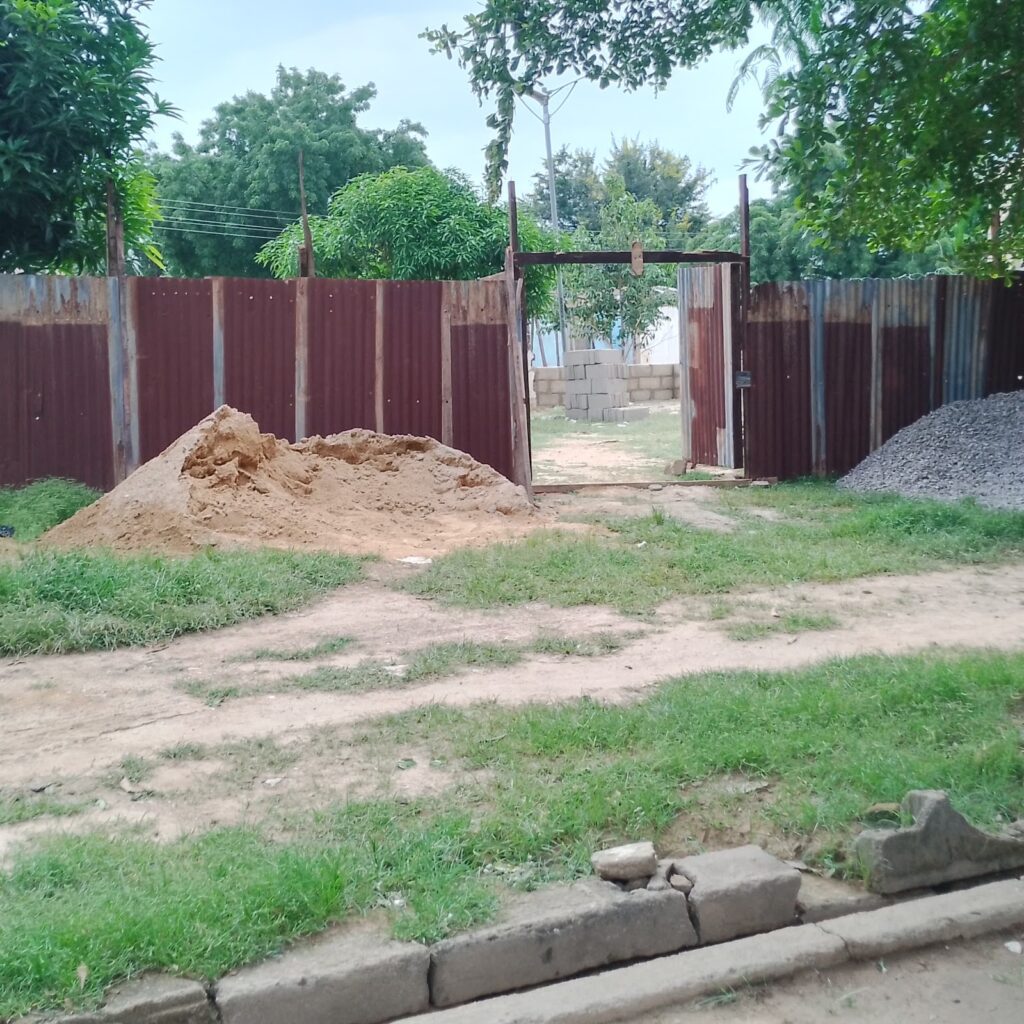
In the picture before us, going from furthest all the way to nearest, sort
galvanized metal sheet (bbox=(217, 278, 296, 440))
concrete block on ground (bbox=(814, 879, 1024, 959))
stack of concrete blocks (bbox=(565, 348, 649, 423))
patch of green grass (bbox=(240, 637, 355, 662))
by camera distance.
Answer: stack of concrete blocks (bbox=(565, 348, 649, 423)) → galvanized metal sheet (bbox=(217, 278, 296, 440)) → patch of green grass (bbox=(240, 637, 355, 662)) → concrete block on ground (bbox=(814, 879, 1024, 959))

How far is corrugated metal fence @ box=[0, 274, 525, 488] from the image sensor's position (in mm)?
10320

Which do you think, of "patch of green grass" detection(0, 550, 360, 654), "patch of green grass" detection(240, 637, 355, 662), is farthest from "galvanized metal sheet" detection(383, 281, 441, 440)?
"patch of green grass" detection(240, 637, 355, 662)

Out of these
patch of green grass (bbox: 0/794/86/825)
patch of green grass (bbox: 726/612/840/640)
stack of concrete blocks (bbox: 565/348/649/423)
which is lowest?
patch of green grass (bbox: 0/794/86/825)

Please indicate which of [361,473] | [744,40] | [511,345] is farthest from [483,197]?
[744,40]

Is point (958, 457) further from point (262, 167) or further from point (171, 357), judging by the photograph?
point (262, 167)

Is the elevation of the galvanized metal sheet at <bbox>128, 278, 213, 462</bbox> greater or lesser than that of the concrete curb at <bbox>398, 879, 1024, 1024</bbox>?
greater

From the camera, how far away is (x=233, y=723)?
16.2 ft

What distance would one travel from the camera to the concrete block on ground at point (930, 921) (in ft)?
11.0

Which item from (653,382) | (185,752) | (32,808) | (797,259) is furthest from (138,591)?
(797,259)

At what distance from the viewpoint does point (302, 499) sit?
31.0ft

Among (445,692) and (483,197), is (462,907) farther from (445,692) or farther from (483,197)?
(483,197)

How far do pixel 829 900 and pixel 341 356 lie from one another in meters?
8.37

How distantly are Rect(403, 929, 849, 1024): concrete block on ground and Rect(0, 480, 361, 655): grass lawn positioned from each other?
379 cm

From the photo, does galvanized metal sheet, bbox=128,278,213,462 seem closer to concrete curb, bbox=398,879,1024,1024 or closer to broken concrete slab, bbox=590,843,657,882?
broken concrete slab, bbox=590,843,657,882
